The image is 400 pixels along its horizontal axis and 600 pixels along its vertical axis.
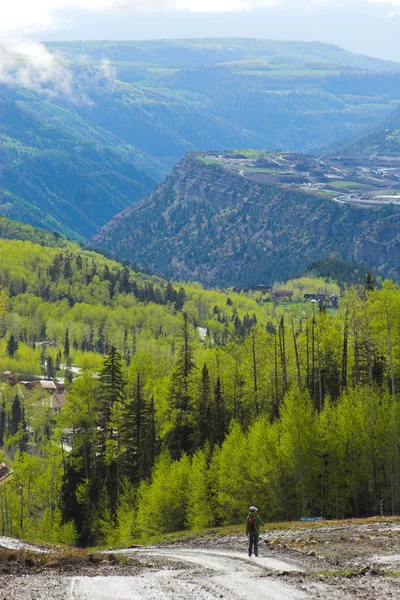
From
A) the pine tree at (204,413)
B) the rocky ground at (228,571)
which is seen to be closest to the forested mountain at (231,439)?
the pine tree at (204,413)

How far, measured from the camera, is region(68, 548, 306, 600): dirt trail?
40188 millimetres

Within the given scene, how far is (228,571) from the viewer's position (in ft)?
154

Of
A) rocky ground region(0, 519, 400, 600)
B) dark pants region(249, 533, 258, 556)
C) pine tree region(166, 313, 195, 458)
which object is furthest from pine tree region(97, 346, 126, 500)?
dark pants region(249, 533, 258, 556)

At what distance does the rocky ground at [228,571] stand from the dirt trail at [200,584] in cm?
4

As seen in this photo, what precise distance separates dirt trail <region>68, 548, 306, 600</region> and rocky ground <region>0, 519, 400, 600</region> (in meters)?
0.04

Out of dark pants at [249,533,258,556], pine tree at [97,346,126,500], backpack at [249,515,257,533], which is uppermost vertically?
backpack at [249,515,257,533]

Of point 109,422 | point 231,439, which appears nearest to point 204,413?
point 109,422

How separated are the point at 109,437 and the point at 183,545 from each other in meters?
54.5

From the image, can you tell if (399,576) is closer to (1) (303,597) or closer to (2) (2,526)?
(1) (303,597)

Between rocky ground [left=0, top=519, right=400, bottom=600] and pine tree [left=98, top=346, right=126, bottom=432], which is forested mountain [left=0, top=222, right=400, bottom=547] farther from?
rocky ground [left=0, top=519, right=400, bottom=600]

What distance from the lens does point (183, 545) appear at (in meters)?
65.7

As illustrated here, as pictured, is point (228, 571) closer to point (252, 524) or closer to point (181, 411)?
point (252, 524)

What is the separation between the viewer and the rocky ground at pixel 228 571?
40719mm

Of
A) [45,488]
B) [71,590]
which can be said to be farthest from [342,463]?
[45,488]
